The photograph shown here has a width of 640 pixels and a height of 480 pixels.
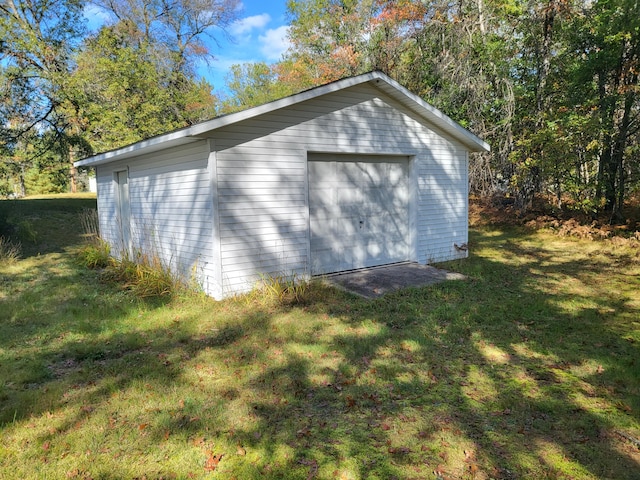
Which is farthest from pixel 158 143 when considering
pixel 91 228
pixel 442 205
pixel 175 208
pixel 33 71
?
pixel 33 71

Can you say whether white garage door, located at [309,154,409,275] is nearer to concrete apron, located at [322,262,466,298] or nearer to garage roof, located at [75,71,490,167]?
concrete apron, located at [322,262,466,298]

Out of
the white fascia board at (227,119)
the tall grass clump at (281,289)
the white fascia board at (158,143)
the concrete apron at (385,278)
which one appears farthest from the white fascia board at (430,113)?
the tall grass clump at (281,289)

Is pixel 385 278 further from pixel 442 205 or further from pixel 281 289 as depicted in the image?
pixel 442 205

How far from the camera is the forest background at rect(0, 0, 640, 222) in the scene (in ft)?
37.9

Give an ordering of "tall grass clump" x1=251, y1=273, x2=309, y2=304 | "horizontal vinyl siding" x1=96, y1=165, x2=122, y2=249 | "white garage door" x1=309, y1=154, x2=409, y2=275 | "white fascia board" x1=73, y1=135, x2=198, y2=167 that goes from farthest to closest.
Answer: "horizontal vinyl siding" x1=96, y1=165, x2=122, y2=249, "white garage door" x1=309, y1=154, x2=409, y2=275, "tall grass clump" x1=251, y1=273, x2=309, y2=304, "white fascia board" x1=73, y1=135, x2=198, y2=167

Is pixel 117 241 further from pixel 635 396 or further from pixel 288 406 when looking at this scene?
pixel 635 396

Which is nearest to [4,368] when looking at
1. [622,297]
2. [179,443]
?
[179,443]

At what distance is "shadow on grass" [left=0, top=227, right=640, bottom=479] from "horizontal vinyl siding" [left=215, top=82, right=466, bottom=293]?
874 millimetres

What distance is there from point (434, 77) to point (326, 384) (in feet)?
47.6

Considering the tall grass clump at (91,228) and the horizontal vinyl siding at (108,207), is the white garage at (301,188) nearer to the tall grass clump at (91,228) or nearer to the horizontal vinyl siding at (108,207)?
the horizontal vinyl siding at (108,207)

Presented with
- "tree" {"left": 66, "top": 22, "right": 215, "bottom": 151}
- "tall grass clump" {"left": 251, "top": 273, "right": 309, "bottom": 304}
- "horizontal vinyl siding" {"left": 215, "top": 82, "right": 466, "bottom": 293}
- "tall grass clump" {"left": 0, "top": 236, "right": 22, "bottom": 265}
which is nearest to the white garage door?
"horizontal vinyl siding" {"left": 215, "top": 82, "right": 466, "bottom": 293}

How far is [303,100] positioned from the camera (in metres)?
6.80

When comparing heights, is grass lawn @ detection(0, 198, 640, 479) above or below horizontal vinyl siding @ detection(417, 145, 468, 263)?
below

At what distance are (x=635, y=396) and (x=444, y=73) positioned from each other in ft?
44.2
